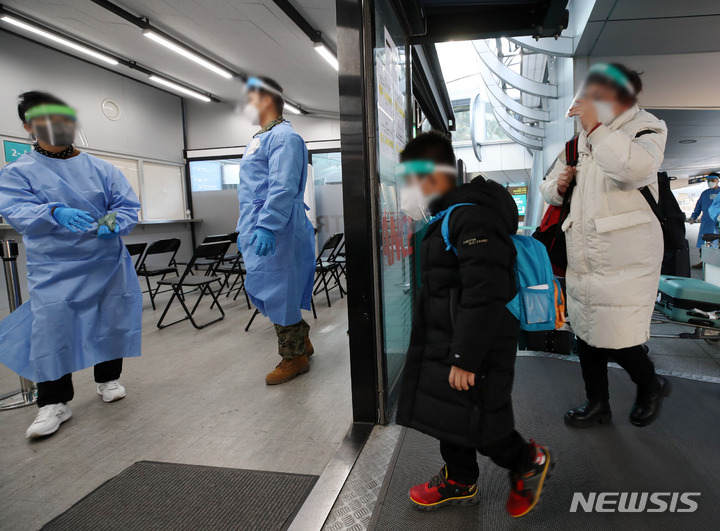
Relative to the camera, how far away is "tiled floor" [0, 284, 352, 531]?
1.68 meters

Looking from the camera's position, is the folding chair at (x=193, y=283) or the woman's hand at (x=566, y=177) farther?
the folding chair at (x=193, y=283)

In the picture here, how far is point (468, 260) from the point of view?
3.56 ft

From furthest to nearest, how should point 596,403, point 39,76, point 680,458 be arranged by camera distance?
point 39,76 < point 596,403 < point 680,458

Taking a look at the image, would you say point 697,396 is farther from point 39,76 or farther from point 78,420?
point 39,76

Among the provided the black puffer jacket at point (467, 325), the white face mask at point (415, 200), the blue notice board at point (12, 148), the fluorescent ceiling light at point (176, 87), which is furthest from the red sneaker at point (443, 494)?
the fluorescent ceiling light at point (176, 87)

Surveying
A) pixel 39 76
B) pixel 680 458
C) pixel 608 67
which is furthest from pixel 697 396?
pixel 39 76

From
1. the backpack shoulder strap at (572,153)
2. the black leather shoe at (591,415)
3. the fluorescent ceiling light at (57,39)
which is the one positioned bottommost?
the black leather shoe at (591,415)

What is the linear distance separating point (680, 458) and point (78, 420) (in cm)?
284

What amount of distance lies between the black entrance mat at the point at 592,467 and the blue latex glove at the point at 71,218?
1783 mm

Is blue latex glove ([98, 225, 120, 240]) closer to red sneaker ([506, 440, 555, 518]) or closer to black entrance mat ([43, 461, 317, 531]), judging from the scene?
black entrance mat ([43, 461, 317, 531])

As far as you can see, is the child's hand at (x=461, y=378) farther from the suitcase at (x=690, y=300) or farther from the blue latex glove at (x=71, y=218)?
the suitcase at (x=690, y=300)

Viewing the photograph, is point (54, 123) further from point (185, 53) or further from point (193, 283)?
point (185, 53)

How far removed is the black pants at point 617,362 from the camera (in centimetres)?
170

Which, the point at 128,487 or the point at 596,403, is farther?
the point at 596,403
